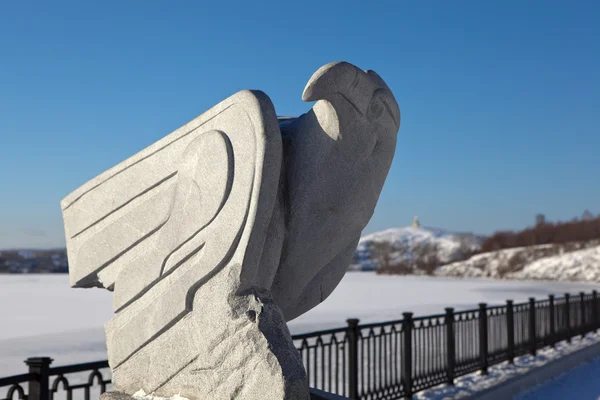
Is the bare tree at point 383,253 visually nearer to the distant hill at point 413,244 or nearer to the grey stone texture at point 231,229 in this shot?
the distant hill at point 413,244

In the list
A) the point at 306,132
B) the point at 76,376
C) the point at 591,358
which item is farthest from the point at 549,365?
the point at 306,132

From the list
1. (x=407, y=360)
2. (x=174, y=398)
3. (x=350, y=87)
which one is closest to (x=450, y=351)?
(x=407, y=360)

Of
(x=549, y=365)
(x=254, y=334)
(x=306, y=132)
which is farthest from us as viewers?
(x=549, y=365)

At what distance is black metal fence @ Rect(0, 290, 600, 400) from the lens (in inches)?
231

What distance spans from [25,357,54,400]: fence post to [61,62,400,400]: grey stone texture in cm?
63

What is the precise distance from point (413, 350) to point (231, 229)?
199 inches

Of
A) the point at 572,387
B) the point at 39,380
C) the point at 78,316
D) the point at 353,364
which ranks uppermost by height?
the point at 39,380

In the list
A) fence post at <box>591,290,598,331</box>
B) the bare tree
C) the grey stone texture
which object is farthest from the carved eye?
the bare tree

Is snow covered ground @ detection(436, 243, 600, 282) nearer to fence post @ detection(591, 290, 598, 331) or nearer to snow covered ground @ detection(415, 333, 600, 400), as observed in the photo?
fence post @ detection(591, 290, 598, 331)

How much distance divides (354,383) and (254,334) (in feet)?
11.5

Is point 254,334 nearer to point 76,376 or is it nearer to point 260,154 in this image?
point 260,154

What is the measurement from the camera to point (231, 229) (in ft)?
9.97

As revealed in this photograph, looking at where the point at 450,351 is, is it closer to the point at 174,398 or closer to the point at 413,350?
the point at 413,350

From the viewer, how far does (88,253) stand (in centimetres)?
357
